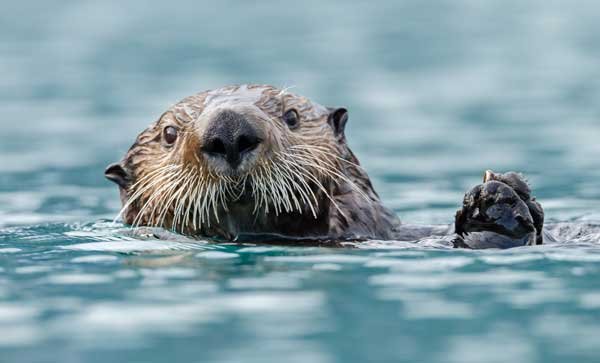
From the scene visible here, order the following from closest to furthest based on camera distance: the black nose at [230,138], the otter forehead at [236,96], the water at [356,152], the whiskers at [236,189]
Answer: the water at [356,152] < the black nose at [230,138] < the whiskers at [236,189] < the otter forehead at [236,96]

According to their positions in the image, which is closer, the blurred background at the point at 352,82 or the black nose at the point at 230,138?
the black nose at the point at 230,138

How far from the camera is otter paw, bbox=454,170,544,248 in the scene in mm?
6879

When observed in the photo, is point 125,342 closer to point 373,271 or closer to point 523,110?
point 373,271

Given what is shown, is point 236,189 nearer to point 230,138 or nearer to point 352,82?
point 230,138

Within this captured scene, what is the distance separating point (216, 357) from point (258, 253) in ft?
6.46

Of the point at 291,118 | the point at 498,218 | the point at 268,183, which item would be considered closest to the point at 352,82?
the point at 291,118

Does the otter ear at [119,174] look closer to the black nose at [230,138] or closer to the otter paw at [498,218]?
the black nose at [230,138]

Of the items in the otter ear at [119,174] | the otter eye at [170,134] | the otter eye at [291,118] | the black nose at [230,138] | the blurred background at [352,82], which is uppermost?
the blurred background at [352,82]

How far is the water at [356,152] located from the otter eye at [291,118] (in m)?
0.92

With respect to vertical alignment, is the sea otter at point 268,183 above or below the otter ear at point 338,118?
below

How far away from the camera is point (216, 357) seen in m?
4.73

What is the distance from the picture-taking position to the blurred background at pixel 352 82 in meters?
11.6

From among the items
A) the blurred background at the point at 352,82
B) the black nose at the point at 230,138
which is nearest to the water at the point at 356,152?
the blurred background at the point at 352,82

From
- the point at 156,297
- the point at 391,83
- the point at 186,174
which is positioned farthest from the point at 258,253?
the point at 391,83
